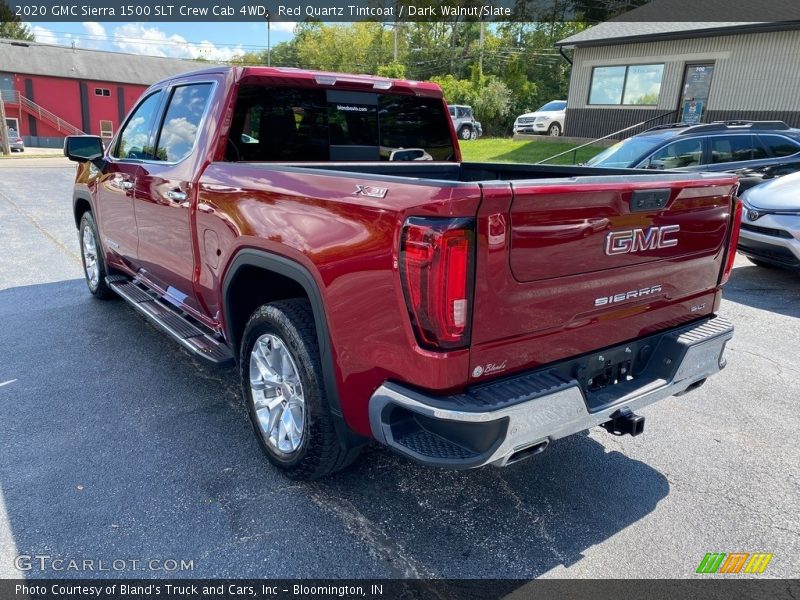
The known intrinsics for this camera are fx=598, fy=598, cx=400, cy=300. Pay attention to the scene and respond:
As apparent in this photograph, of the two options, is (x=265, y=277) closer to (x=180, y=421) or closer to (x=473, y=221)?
(x=180, y=421)

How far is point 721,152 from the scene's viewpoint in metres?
9.16

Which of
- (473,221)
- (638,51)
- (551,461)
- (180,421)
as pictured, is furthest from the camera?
(638,51)

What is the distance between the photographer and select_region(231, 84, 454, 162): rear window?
12.0 ft

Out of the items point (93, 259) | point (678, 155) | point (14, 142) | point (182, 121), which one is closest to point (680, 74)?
point (678, 155)

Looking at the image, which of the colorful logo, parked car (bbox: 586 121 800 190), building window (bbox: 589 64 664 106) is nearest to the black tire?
building window (bbox: 589 64 664 106)

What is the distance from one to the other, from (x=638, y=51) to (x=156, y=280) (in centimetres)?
1941

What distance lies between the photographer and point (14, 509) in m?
2.79

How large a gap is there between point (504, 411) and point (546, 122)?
25.6 metres

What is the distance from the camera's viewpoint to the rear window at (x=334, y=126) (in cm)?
366

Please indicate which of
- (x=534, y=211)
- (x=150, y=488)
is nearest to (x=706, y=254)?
(x=534, y=211)

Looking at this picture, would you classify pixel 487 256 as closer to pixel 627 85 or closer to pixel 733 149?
pixel 733 149

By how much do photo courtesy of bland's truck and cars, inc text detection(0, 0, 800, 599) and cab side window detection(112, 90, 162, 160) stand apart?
0.03 metres

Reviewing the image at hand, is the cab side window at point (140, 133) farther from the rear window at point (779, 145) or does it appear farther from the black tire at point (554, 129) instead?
the black tire at point (554, 129)

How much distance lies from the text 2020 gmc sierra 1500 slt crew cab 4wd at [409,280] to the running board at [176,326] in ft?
0.07
